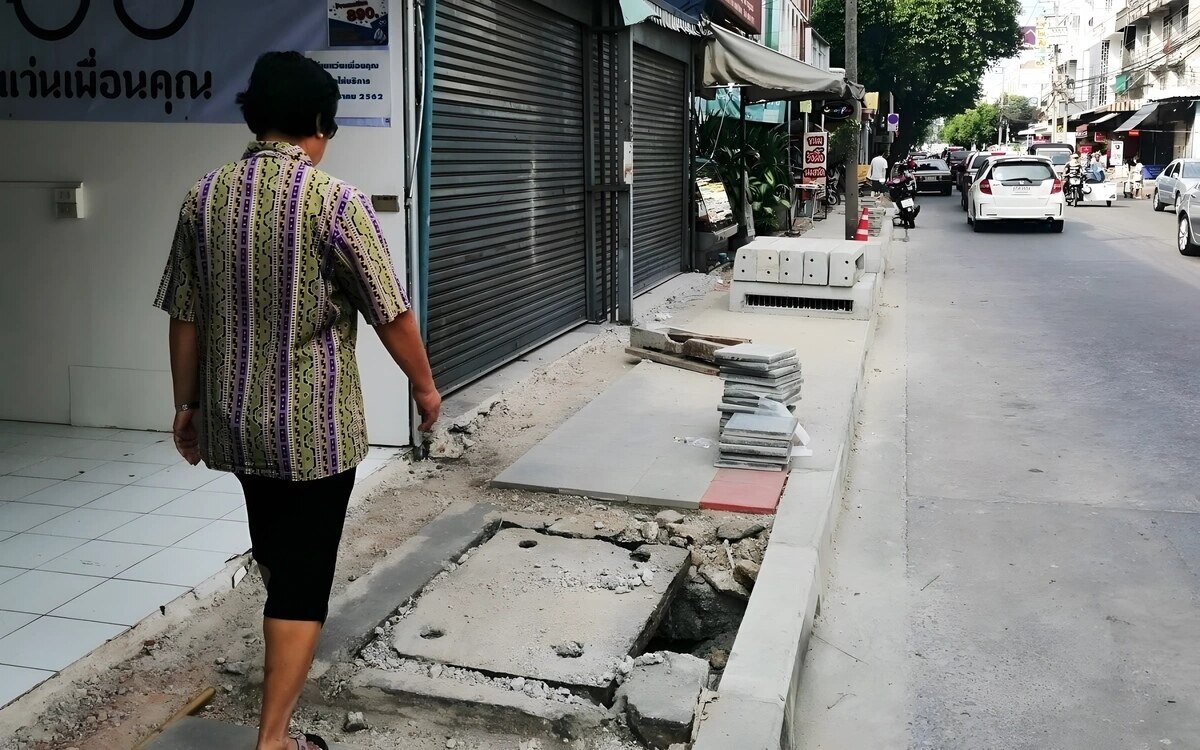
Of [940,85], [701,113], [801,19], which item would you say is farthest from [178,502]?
[940,85]

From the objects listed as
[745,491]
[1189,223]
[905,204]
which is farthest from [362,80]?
[905,204]

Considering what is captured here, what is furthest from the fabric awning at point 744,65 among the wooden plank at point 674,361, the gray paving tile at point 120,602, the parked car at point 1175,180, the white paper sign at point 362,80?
the parked car at point 1175,180

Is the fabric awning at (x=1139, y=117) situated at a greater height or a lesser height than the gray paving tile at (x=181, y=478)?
greater

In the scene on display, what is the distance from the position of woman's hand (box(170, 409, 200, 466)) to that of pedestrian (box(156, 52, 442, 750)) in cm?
1

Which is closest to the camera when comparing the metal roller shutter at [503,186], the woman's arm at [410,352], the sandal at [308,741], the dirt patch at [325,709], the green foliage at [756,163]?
the woman's arm at [410,352]

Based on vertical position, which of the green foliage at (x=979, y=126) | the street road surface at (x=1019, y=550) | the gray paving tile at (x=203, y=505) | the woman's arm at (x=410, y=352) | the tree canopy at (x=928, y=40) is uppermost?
the green foliage at (x=979, y=126)

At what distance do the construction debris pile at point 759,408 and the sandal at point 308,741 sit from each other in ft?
10.2

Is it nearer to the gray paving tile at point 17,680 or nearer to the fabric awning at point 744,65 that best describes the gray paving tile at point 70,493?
the gray paving tile at point 17,680

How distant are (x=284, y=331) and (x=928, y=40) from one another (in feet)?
168

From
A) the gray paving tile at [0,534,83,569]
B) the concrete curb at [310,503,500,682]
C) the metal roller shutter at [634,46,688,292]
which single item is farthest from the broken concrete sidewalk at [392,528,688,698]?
the metal roller shutter at [634,46,688,292]

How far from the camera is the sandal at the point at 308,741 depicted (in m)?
3.12

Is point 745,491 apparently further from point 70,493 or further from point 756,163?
point 756,163

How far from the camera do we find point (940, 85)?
5272cm

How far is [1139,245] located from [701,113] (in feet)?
27.3
